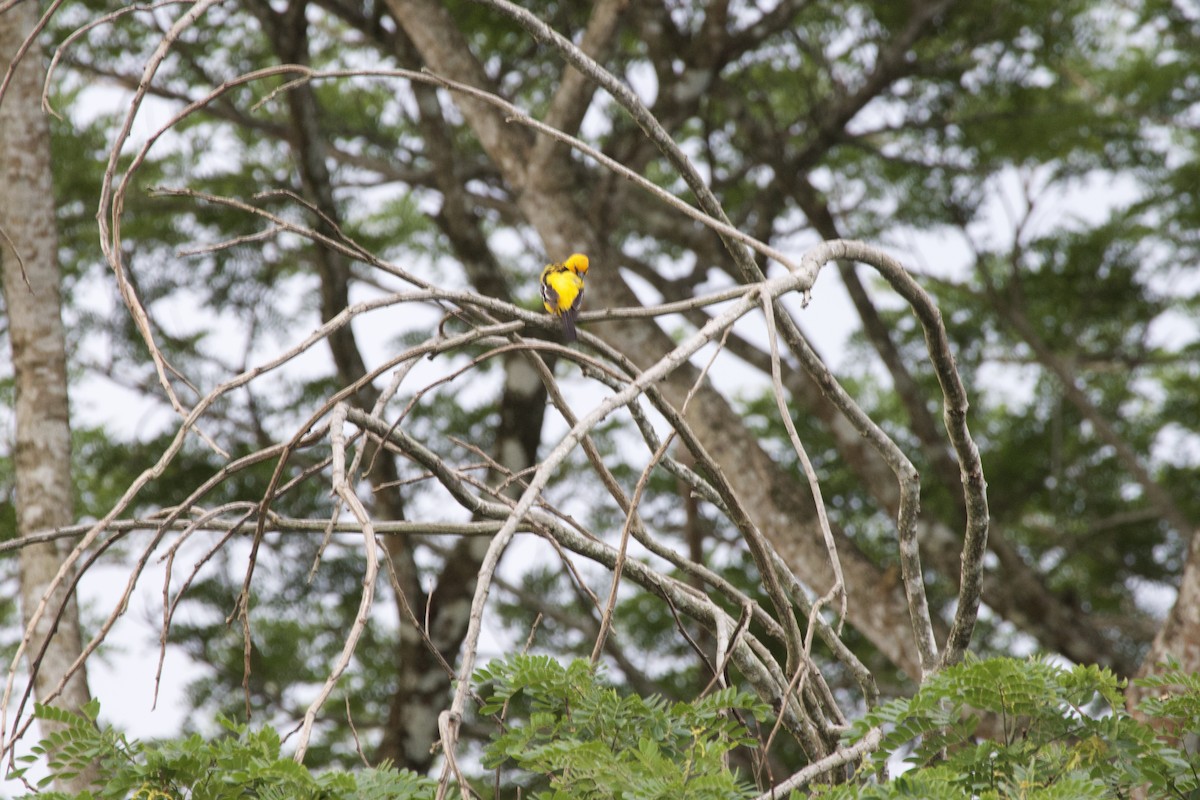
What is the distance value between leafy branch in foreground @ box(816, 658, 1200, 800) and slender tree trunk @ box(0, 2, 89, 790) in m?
2.47

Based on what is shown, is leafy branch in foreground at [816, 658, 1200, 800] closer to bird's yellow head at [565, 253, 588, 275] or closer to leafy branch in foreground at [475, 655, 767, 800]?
leafy branch in foreground at [475, 655, 767, 800]

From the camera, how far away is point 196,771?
1.75m

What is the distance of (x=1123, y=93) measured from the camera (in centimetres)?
759

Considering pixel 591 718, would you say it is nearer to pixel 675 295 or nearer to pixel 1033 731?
pixel 1033 731

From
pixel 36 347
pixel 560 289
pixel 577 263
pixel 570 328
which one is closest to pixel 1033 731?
pixel 570 328

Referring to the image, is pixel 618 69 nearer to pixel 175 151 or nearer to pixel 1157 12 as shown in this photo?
pixel 175 151

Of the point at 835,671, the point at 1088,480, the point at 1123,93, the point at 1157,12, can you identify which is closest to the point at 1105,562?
the point at 1088,480

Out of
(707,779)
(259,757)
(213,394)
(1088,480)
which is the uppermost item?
(1088,480)

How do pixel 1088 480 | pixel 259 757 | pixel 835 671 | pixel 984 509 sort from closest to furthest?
pixel 259 757
pixel 984 509
pixel 835 671
pixel 1088 480

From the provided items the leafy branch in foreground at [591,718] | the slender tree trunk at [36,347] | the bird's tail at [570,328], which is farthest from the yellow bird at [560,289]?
the leafy branch in foreground at [591,718]

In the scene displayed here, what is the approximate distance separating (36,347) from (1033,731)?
3212 millimetres

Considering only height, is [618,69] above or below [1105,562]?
above

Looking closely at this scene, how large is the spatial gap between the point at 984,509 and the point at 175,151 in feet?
19.6

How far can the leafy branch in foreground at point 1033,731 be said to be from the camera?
1717mm
